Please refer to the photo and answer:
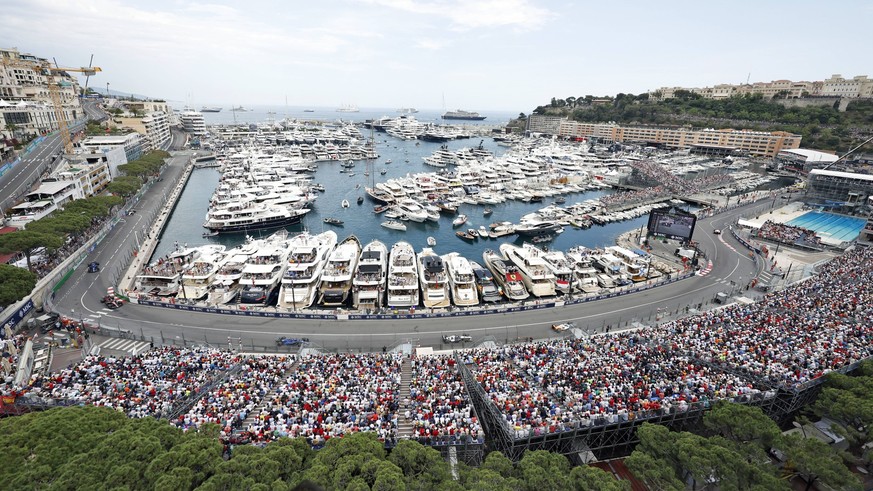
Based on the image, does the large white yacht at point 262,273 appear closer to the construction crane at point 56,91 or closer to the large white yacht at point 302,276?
the large white yacht at point 302,276

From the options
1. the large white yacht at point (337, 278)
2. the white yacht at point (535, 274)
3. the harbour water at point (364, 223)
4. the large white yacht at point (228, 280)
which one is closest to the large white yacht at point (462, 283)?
the white yacht at point (535, 274)

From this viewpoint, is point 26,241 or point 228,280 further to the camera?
point 228,280

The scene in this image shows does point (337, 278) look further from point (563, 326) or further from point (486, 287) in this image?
point (563, 326)

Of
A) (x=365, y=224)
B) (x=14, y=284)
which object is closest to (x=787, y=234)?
(x=365, y=224)

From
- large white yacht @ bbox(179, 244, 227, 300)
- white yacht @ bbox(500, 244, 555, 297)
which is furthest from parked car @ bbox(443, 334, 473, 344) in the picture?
large white yacht @ bbox(179, 244, 227, 300)

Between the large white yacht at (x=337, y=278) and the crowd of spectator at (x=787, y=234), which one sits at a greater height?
the crowd of spectator at (x=787, y=234)

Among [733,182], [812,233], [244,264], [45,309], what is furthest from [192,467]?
[733,182]

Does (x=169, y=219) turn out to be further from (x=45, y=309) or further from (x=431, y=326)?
(x=431, y=326)

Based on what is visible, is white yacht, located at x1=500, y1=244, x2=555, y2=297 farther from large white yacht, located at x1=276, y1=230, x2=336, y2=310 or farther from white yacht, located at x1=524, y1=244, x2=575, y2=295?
large white yacht, located at x1=276, y1=230, x2=336, y2=310
